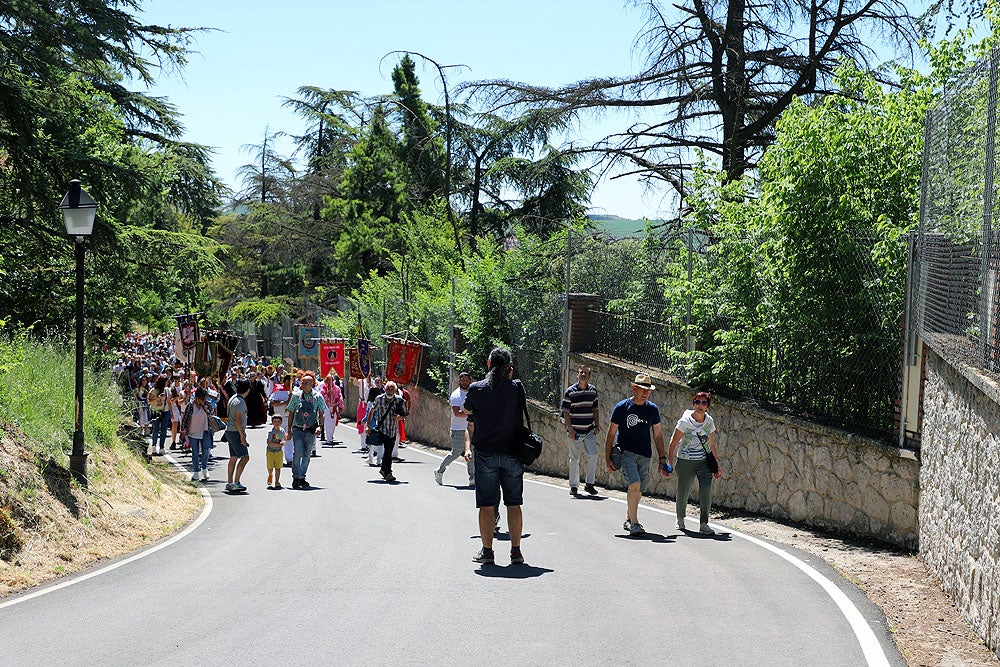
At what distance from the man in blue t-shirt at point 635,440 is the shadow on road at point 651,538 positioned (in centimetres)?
5

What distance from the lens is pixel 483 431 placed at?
9.33 m

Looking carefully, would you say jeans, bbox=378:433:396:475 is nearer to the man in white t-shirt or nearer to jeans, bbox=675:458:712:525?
the man in white t-shirt

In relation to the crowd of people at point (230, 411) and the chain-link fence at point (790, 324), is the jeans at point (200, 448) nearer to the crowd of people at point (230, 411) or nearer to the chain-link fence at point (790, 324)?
the crowd of people at point (230, 411)

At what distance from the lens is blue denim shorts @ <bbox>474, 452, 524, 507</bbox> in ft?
30.7

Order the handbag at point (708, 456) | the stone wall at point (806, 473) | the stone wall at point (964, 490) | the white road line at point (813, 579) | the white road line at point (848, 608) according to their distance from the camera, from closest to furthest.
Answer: the white road line at point (848, 608) → the white road line at point (813, 579) → the stone wall at point (964, 490) → the stone wall at point (806, 473) → the handbag at point (708, 456)

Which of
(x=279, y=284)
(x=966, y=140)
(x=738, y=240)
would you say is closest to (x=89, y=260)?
(x=738, y=240)

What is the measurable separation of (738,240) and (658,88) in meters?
8.77

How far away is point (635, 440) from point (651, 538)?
1.06 metres

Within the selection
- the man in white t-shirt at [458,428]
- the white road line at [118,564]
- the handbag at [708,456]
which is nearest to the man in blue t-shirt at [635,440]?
the handbag at [708,456]

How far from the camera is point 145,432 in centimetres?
2541

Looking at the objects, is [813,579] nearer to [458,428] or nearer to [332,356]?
[458,428]

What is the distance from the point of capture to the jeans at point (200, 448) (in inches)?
734

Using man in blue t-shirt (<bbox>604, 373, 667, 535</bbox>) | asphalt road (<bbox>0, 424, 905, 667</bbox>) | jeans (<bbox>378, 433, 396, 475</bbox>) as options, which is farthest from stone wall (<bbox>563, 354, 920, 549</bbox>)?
jeans (<bbox>378, 433, 396, 475</bbox>)

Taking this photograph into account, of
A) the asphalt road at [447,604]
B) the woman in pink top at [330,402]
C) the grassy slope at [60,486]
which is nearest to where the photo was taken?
the asphalt road at [447,604]
